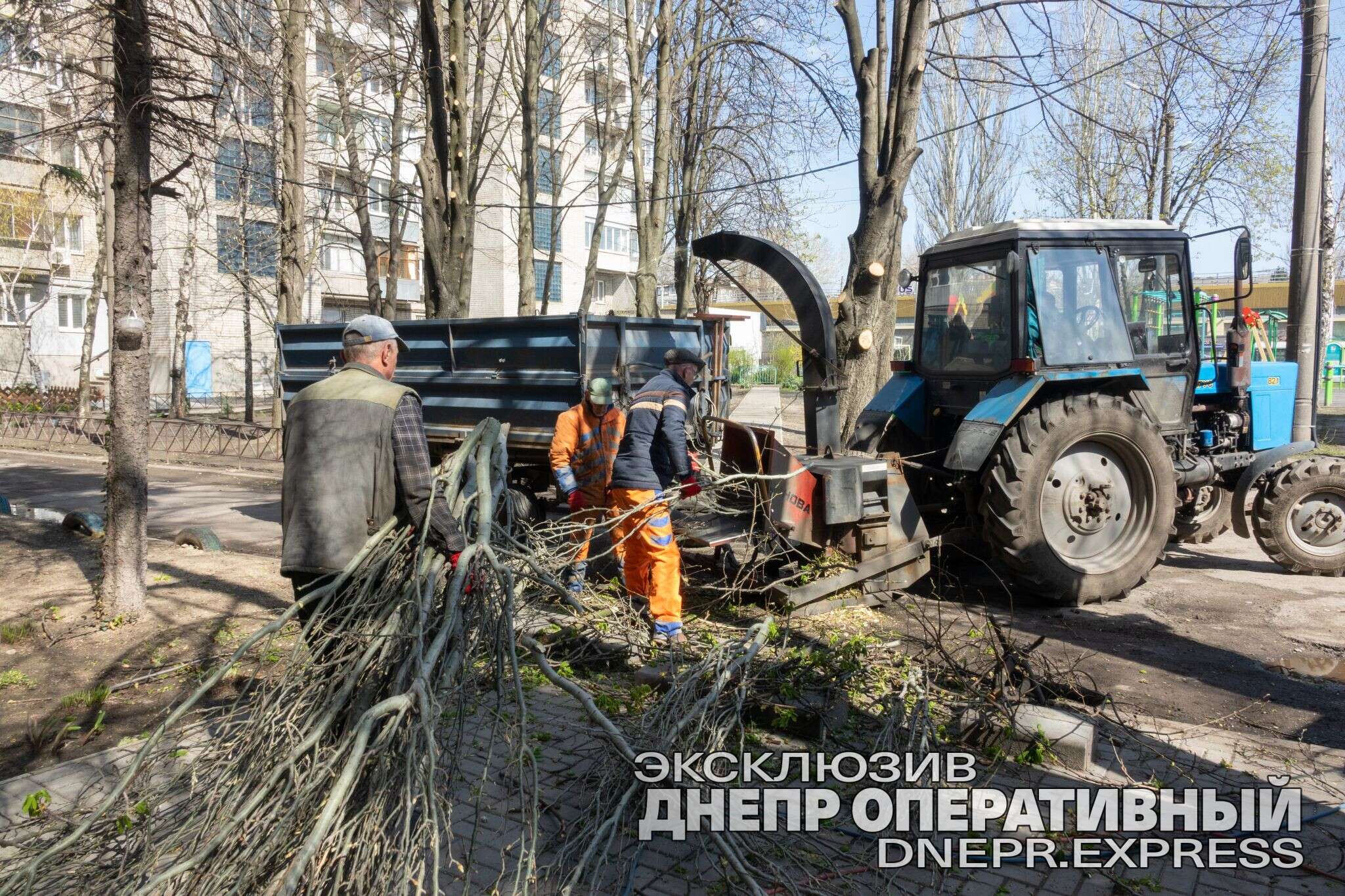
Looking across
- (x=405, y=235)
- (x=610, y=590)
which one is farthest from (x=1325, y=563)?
(x=405, y=235)

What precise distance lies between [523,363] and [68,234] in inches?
1224

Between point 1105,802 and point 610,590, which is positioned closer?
point 1105,802

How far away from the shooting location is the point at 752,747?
404cm

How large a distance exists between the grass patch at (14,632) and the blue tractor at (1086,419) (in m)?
5.76

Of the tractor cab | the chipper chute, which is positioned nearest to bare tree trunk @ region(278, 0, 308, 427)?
the chipper chute

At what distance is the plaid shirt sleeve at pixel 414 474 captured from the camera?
344cm

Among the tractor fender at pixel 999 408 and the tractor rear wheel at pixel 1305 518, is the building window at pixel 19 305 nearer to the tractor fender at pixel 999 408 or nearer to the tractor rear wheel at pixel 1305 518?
the tractor fender at pixel 999 408

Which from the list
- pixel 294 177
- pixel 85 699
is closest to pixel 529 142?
pixel 294 177

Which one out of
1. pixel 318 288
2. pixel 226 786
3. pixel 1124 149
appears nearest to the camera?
pixel 226 786

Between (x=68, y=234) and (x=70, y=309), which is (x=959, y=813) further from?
(x=70, y=309)

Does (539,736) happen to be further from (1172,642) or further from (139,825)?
(1172,642)

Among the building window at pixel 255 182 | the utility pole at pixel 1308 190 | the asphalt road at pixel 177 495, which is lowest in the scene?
the asphalt road at pixel 177 495

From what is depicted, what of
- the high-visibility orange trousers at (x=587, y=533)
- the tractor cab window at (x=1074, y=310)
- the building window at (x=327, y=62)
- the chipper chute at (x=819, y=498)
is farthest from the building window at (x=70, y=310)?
the tractor cab window at (x=1074, y=310)

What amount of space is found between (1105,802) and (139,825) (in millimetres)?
3389
